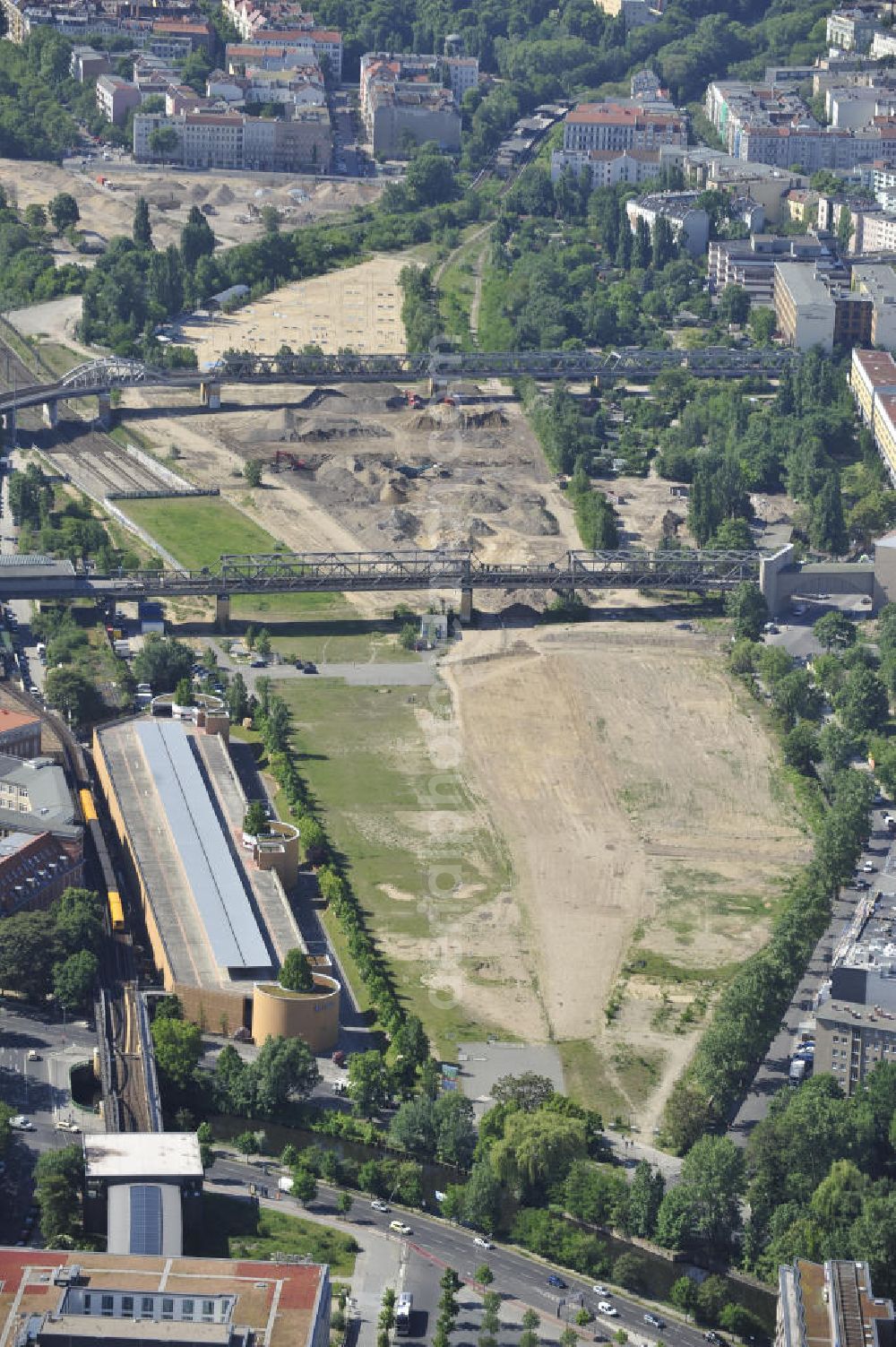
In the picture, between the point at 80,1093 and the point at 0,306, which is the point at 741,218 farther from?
the point at 80,1093

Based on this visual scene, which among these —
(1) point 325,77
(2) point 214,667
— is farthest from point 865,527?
(1) point 325,77

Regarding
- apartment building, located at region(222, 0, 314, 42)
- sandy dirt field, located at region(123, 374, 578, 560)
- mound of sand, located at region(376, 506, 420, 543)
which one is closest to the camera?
mound of sand, located at region(376, 506, 420, 543)

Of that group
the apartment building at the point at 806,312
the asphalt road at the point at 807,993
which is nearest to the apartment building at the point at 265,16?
the apartment building at the point at 806,312

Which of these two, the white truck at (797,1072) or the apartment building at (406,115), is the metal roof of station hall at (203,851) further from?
the apartment building at (406,115)

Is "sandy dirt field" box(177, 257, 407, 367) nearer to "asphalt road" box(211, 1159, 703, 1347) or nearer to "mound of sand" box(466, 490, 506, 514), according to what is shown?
"mound of sand" box(466, 490, 506, 514)

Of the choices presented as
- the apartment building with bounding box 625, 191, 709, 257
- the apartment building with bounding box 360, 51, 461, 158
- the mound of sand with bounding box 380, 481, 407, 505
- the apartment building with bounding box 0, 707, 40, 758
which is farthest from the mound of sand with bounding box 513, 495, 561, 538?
the apartment building with bounding box 360, 51, 461, 158
